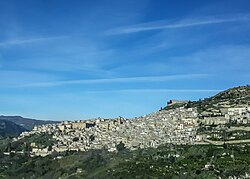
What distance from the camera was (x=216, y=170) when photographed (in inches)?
2532

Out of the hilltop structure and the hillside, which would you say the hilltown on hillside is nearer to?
the hilltop structure

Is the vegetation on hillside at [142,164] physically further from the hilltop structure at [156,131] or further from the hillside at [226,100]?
the hillside at [226,100]

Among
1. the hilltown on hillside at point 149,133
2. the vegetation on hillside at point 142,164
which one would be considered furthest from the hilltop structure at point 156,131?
the vegetation on hillside at point 142,164

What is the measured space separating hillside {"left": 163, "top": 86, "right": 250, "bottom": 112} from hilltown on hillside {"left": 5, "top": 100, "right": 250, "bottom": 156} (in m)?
6.94

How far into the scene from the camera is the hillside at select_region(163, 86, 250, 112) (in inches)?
5394

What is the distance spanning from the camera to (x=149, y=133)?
378ft

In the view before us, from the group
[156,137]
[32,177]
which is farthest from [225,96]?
[32,177]

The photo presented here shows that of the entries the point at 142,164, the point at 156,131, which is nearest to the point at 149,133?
the point at 156,131

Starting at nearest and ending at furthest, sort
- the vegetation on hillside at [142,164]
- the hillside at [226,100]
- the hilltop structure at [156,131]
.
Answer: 1. the vegetation on hillside at [142,164]
2. the hilltop structure at [156,131]
3. the hillside at [226,100]

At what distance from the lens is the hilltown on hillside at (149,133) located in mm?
102812

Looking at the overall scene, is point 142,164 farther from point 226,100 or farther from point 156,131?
point 226,100

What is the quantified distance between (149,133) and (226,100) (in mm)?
46732

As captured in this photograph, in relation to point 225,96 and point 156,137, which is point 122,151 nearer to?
point 156,137

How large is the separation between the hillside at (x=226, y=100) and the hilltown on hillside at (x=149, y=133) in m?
6.94
